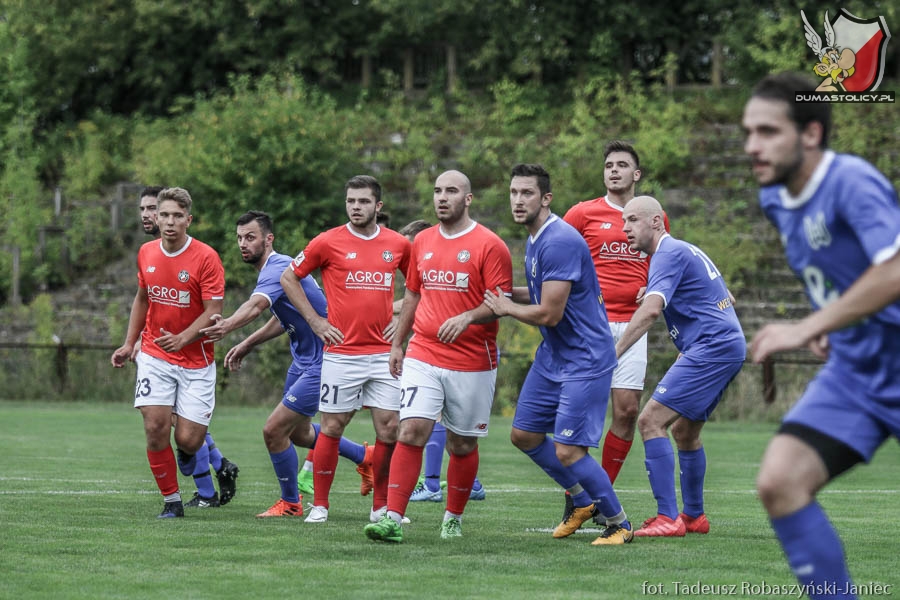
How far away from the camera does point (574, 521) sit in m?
8.46

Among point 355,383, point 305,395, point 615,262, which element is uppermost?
point 615,262

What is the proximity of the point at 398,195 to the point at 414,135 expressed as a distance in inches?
72.2

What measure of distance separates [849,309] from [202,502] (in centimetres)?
696

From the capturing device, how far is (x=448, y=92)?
35500 mm

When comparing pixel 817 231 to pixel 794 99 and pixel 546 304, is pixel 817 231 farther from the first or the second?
pixel 546 304

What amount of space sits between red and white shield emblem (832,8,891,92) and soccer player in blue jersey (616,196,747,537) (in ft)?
63.6

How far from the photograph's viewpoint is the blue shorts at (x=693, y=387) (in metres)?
8.42

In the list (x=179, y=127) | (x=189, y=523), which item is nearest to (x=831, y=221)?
(x=189, y=523)

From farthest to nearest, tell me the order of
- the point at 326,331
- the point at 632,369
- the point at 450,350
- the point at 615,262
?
the point at 615,262 → the point at 632,369 → the point at 326,331 → the point at 450,350

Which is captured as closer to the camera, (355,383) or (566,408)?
(566,408)

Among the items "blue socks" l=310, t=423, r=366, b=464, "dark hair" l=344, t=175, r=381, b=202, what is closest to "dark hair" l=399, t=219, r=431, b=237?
"blue socks" l=310, t=423, r=366, b=464

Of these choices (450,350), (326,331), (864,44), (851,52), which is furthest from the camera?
(864,44)

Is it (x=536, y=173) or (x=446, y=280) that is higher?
(x=536, y=173)

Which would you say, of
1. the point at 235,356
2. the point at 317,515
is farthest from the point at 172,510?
the point at 235,356
